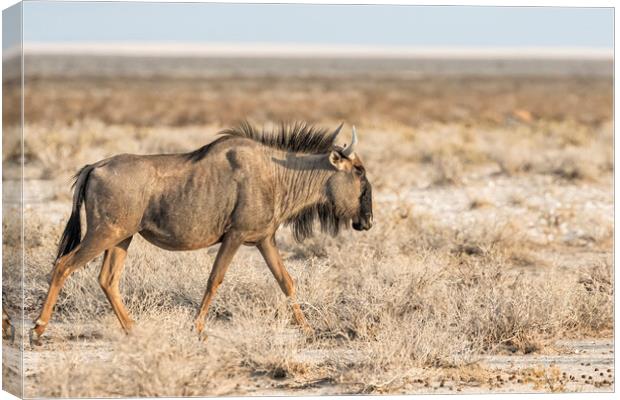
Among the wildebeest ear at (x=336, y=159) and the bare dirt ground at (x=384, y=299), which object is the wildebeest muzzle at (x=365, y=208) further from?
the bare dirt ground at (x=384, y=299)

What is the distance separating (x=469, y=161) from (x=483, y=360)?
46.9ft

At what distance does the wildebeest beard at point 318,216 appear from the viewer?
11195 millimetres

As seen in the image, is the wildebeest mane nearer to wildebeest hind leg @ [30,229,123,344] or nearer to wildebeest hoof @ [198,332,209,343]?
wildebeest hind leg @ [30,229,123,344]

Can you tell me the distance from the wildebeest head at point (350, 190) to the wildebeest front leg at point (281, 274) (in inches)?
24.2

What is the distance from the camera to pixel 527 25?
16.0 metres

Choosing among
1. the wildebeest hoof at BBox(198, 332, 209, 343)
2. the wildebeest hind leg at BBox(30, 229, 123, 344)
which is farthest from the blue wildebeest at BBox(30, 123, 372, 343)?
the wildebeest hoof at BBox(198, 332, 209, 343)

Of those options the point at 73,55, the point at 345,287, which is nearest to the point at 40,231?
the point at 345,287

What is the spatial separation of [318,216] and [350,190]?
1.22ft

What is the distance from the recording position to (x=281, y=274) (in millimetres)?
11172

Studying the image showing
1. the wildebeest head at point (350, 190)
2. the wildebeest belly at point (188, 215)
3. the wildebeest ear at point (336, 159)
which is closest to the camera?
the wildebeest belly at point (188, 215)

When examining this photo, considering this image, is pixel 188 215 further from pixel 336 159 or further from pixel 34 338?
pixel 34 338

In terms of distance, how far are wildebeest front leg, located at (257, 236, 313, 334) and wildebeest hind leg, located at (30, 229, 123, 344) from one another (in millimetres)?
1267

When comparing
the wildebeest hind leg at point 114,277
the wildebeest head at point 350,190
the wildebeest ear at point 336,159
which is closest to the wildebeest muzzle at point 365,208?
the wildebeest head at point 350,190

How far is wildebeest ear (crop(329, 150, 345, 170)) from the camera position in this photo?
36.1ft
